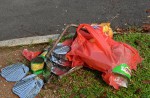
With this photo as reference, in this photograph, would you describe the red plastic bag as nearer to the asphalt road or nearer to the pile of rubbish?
the pile of rubbish

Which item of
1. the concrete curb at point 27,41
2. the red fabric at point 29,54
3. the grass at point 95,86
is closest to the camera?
the grass at point 95,86

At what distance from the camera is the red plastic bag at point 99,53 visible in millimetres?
4074

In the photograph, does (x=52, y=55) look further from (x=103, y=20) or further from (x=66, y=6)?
(x=66, y=6)

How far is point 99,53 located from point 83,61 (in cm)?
24

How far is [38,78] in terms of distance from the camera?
4.25m

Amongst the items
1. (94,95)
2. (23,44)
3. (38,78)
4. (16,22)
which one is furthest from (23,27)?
(94,95)

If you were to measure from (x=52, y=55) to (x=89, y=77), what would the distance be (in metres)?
0.54

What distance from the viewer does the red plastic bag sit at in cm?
407

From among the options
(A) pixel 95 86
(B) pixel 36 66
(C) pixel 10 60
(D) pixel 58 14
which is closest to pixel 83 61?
(A) pixel 95 86

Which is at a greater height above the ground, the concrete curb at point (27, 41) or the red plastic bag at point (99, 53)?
the red plastic bag at point (99, 53)

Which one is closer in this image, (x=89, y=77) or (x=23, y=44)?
(x=89, y=77)

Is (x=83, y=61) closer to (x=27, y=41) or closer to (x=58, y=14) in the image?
(x=27, y=41)

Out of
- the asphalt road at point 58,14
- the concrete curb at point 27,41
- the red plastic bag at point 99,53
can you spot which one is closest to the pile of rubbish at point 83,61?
the red plastic bag at point 99,53

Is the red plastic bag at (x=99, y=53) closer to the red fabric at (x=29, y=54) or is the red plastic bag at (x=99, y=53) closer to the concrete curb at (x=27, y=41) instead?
the red fabric at (x=29, y=54)
